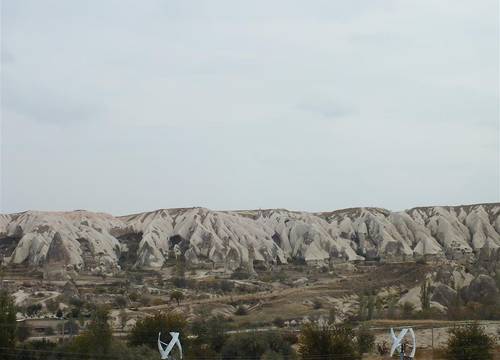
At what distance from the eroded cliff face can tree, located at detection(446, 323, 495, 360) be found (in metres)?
54.9

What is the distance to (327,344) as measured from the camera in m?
27.0

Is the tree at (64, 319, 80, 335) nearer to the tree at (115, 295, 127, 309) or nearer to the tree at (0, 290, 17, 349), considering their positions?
the tree at (0, 290, 17, 349)

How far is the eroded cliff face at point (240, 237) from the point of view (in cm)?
8731

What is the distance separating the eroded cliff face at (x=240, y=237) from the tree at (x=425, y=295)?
105 feet

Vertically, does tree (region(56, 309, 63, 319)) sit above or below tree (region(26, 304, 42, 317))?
below

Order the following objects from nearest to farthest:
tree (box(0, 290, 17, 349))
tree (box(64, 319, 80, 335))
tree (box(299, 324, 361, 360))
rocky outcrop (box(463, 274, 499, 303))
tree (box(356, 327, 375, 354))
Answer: tree (box(299, 324, 361, 360)) → tree (box(0, 290, 17, 349)) → tree (box(356, 327, 375, 354)) → tree (box(64, 319, 80, 335)) → rocky outcrop (box(463, 274, 499, 303))

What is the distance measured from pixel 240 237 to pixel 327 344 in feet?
226

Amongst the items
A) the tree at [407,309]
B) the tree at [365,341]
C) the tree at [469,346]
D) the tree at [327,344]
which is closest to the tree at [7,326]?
the tree at [327,344]

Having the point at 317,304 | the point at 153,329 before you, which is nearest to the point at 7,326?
the point at 153,329

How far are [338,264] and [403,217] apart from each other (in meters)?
21.4

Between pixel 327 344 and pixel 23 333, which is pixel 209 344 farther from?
pixel 23 333

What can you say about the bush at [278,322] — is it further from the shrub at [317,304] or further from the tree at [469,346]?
the tree at [469,346]

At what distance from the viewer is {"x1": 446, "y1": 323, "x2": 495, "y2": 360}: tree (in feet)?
84.2

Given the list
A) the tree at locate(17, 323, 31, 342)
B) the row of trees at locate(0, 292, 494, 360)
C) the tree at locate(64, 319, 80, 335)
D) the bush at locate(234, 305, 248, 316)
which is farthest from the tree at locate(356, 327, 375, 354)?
the tree at locate(17, 323, 31, 342)
